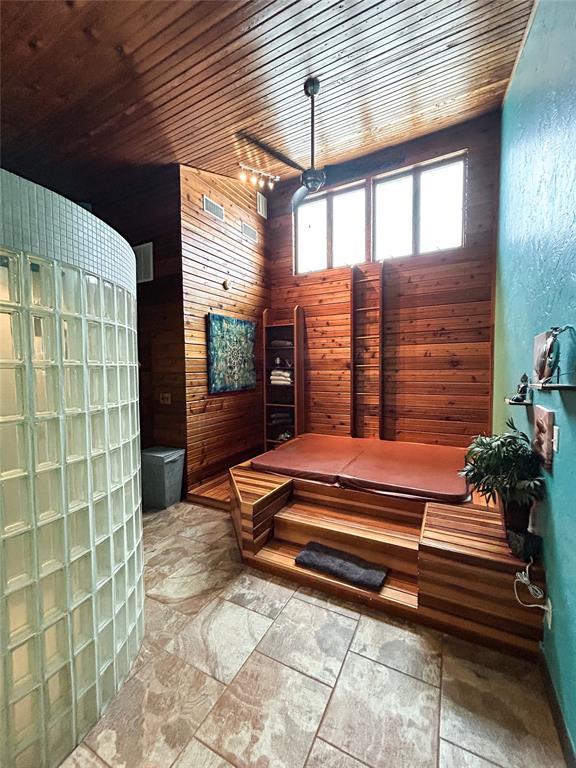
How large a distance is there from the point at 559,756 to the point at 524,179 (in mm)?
3169

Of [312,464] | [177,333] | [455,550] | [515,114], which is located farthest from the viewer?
[177,333]

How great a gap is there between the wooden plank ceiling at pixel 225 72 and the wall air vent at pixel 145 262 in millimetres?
867

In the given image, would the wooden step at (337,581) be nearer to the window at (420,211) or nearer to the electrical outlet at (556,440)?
the electrical outlet at (556,440)

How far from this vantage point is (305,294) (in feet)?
15.9

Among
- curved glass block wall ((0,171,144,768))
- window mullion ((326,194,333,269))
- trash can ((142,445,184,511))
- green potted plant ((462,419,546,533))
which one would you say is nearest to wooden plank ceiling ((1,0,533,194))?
window mullion ((326,194,333,269))

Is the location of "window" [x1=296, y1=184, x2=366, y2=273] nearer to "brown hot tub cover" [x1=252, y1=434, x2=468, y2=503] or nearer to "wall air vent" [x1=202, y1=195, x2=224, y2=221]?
"wall air vent" [x1=202, y1=195, x2=224, y2=221]

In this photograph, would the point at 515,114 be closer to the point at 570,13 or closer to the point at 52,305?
the point at 570,13

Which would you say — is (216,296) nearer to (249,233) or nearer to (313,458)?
(249,233)

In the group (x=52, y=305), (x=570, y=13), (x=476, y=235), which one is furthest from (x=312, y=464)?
(x=476, y=235)

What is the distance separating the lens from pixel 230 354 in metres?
4.27

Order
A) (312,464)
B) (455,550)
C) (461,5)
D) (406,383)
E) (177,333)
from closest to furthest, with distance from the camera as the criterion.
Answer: (455,550) → (461,5) → (312,464) → (177,333) → (406,383)

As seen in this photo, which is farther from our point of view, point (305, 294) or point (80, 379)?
point (305, 294)

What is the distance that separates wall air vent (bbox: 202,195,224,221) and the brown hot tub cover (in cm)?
315

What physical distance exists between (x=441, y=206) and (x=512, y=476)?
375 cm
